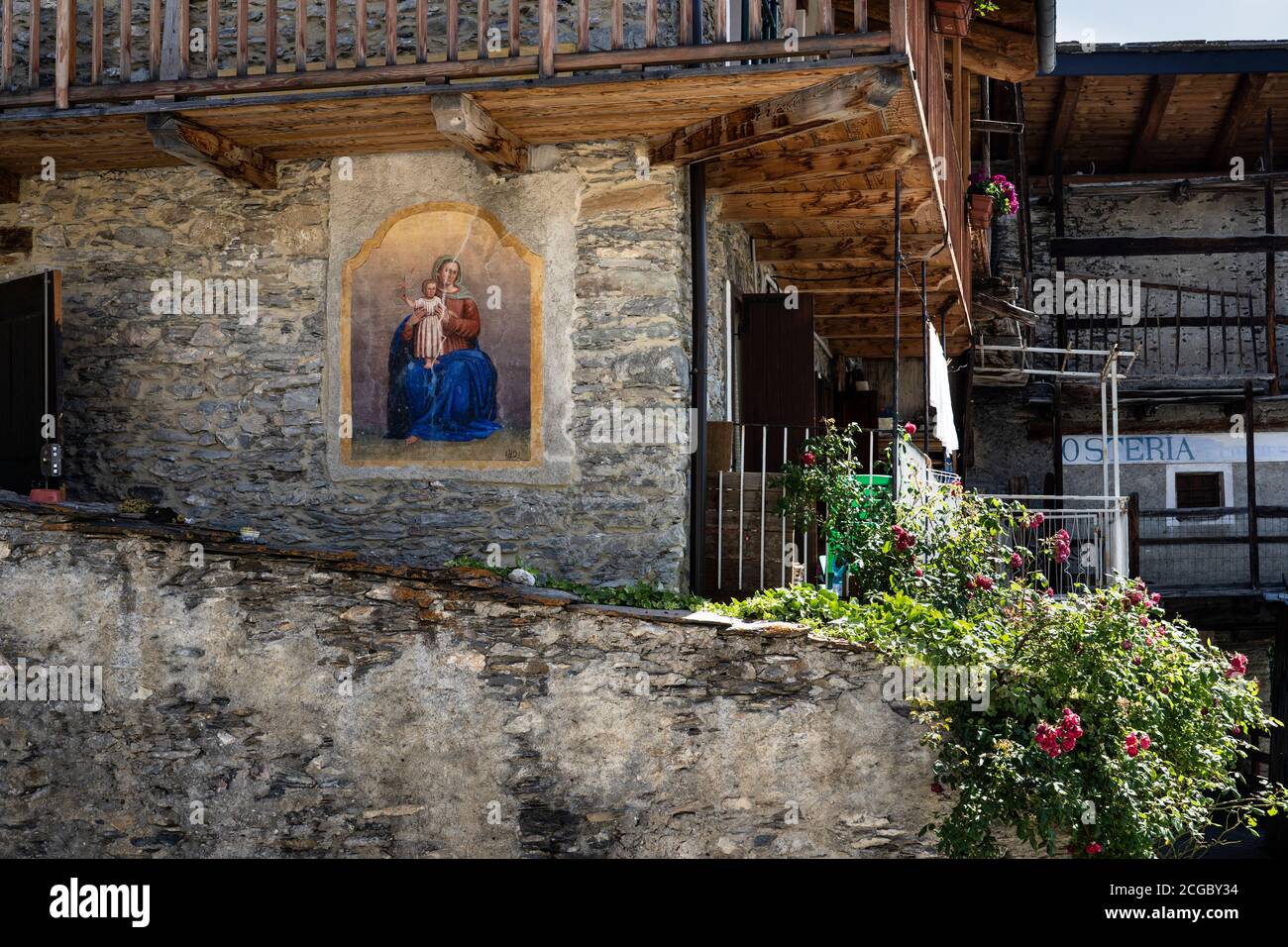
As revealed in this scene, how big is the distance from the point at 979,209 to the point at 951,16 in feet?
8.54

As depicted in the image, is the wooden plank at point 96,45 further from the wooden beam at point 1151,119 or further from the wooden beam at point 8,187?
the wooden beam at point 1151,119

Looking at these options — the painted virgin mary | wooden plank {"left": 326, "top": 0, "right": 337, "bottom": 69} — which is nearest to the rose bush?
the painted virgin mary

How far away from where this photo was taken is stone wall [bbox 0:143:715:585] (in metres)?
7.48

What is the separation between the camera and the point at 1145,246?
16.5 meters

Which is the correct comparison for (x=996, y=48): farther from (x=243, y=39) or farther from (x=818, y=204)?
(x=243, y=39)

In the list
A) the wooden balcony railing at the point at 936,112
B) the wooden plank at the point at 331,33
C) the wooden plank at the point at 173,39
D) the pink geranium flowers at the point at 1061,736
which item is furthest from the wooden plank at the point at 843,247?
the pink geranium flowers at the point at 1061,736

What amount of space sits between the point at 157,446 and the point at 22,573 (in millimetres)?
1978

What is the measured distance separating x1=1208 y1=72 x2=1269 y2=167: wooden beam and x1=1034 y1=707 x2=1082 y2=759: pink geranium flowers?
1290 centimetres

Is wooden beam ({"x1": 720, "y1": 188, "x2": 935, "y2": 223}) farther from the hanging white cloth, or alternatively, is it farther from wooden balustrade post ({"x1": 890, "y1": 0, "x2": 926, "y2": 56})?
the hanging white cloth

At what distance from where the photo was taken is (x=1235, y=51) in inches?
610

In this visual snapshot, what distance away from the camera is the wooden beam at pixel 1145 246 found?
16.3 meters

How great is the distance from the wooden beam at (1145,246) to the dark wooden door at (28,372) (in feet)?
40.6
